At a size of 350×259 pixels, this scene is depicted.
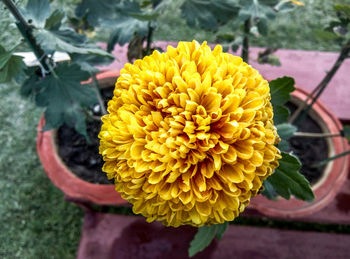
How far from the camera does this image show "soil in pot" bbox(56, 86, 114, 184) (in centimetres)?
93

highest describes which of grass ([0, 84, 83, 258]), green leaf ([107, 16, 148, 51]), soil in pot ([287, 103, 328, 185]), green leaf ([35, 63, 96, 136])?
green leaf ([107, 16, 148, 51])

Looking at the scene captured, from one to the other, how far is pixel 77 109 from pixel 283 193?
1.56 ft

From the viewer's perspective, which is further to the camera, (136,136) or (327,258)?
(327,258)

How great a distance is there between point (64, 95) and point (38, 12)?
18 centimetres

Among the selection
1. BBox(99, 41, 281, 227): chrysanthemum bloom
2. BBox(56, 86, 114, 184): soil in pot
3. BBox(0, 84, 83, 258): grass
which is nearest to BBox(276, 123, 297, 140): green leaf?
BBox(99, 41, 281, 227): chrysanthemum bloom

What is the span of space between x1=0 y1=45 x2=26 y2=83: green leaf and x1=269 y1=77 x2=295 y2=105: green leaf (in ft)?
1.54

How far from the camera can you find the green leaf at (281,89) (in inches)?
22.8

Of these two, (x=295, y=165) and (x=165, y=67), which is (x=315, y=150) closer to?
(x=295, y=165)

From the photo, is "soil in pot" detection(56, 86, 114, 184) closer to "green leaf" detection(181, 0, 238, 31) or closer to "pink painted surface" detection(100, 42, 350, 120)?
"pink painted surface" detection(100, 42, 350, 120)

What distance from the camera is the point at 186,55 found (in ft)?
1.46

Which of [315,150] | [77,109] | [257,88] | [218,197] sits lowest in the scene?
[315,150]

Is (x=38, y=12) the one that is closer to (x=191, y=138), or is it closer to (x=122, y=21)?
(x=122, y=21)

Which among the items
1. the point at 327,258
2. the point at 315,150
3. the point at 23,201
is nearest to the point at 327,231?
the point at 327,258

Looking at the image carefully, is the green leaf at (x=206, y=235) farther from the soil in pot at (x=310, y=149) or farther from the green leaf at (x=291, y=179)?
the soil in pot at (x=310, y=149)
